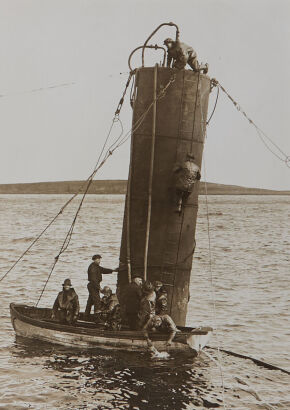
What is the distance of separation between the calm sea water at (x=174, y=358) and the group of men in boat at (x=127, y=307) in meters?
0.75

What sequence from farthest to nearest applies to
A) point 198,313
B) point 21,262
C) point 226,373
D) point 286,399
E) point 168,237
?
point 21,262 → point 198,313 → point 168,237 → point 226,373 → point 286,399

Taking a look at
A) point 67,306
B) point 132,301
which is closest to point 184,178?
point 132,301

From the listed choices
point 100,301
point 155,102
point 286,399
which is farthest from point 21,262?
point 286,399

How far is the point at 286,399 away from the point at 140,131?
21.7ft

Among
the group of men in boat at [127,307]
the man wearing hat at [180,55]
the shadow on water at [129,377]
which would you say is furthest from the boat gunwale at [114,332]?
the man wearing hat at [180,55]

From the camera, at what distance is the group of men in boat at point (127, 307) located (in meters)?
13.4

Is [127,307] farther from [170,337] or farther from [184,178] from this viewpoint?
[184,178]

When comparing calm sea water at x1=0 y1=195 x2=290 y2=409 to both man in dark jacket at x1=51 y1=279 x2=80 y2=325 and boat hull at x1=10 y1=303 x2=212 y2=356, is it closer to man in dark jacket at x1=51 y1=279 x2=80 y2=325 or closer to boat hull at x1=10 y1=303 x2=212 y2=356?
boat hull at x1=10 y1=303 x2=212 y2=356

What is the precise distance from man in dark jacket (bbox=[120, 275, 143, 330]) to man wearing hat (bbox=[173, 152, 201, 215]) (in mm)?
1948

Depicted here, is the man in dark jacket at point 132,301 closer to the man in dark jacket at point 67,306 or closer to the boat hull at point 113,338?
the boat hull at point 113,338

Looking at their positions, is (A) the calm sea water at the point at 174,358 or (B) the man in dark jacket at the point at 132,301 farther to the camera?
(B) the man in dark jacket at the point at 132,301

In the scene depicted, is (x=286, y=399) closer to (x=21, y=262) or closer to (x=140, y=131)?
(x=140, y=131)

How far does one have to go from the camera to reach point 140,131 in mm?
14117

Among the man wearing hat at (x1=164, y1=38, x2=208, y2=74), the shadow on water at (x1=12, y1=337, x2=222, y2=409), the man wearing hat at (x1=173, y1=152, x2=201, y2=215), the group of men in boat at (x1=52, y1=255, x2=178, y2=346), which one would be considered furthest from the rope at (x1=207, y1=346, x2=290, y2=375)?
the man wearing hat at (x1=164, y1=38, x2=208, y2=74)
